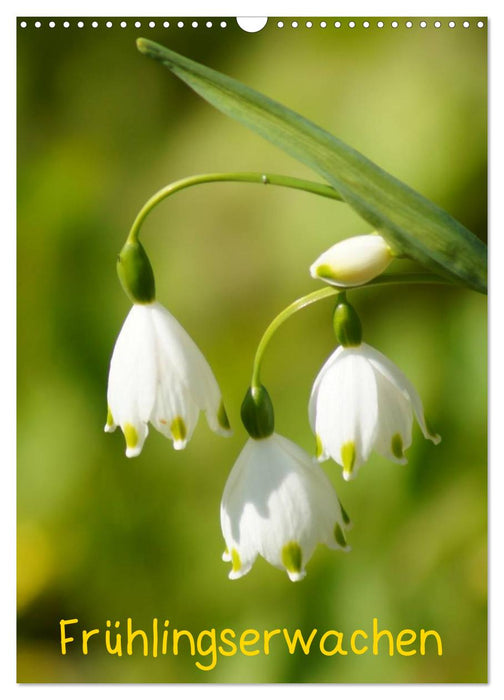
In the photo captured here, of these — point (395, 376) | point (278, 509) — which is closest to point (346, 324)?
point (395, 376)

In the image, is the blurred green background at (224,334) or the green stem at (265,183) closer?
the green stem at (265,183)

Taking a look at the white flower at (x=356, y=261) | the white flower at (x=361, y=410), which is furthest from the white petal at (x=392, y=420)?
the white flower at (x=356, y=261)

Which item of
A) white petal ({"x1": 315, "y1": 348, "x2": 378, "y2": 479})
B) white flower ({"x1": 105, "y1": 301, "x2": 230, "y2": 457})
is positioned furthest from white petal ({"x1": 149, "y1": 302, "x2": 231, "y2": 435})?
white petal ({"x1": 315, "y1": 348, "x2": 378, "y2": 479})

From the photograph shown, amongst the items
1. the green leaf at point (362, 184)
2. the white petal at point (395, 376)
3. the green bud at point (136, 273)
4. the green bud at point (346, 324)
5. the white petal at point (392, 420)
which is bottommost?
the white petal at point (392, 420)

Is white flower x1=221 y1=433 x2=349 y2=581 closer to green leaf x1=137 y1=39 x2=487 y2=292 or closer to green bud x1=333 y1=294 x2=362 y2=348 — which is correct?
green bud x1=333 y1=294 x2=362 y2=348

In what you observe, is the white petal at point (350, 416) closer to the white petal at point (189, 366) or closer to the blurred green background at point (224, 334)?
the white petal at point (189, 366)

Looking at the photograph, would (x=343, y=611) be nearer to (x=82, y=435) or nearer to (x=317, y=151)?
(x=82, y=435)

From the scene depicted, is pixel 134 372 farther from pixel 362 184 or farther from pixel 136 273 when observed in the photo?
pixel 362 184
